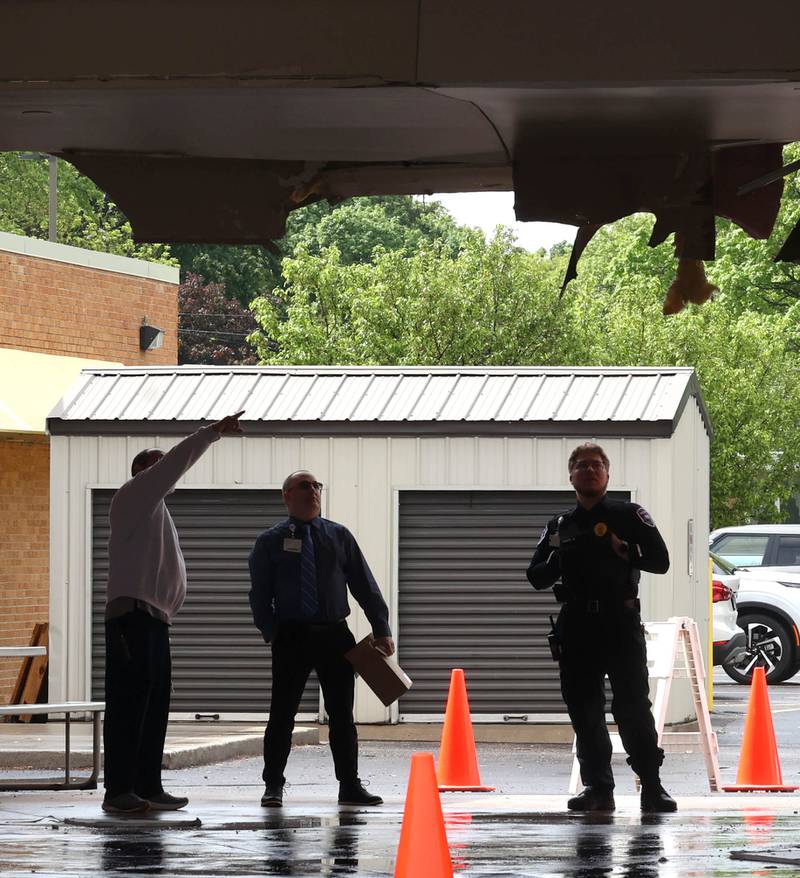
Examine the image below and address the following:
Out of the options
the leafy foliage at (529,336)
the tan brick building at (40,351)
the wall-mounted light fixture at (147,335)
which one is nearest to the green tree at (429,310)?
the leafy foliage at (529,336)

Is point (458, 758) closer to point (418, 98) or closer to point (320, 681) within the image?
point (320, 681)

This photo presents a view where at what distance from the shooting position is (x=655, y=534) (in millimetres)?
10602

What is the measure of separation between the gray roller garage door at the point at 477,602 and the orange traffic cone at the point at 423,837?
932cm

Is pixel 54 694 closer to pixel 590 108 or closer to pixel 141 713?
pixel 141 713

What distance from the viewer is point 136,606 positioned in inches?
415

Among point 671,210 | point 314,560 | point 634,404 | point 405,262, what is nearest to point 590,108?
point 671,210

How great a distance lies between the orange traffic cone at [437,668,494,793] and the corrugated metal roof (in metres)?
4.37

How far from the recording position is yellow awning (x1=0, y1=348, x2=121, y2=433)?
19.5 metres

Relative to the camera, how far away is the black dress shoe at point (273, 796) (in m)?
11.3

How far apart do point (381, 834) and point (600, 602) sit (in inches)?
66.4

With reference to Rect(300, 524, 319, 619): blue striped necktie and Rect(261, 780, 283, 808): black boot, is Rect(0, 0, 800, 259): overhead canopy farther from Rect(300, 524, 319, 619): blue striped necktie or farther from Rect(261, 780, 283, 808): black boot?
Rect(261, 780, 283, 808): black boot

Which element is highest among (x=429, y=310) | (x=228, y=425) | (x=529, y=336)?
(x=429, y=310)

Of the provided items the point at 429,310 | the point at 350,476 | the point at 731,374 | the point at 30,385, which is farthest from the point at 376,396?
the point at 429,310

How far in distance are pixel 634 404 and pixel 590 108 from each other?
12.1 m
